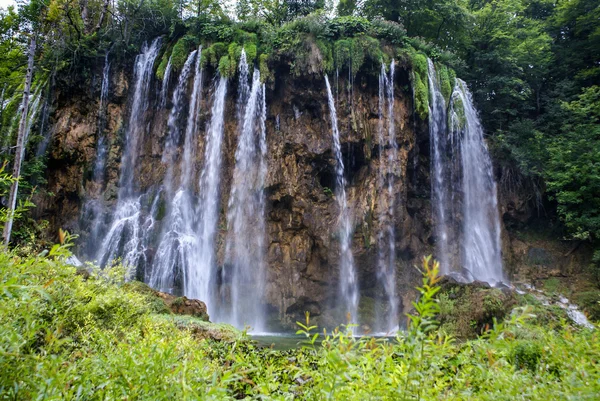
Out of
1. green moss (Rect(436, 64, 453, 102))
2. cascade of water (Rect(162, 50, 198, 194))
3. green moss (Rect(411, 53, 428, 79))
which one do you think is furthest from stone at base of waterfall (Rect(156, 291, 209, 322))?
green moss (Rect(436, 64, 453, 102))

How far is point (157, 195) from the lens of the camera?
1908 cm

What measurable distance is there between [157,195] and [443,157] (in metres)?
14.3

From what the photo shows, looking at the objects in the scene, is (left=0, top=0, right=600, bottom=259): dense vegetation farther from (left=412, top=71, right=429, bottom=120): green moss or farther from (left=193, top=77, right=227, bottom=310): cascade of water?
(left=193, top=77, right=227, bottom=310): cascade of water

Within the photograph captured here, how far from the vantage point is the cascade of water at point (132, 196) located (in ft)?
55.8

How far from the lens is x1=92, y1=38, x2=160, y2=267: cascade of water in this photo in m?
17.0

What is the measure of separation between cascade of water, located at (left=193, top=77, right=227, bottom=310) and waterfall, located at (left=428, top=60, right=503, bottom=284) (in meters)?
10.4

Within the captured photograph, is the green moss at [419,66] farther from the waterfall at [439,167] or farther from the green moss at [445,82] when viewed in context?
the green moss at [445,82]

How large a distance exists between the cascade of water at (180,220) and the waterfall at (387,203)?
844 centimetres

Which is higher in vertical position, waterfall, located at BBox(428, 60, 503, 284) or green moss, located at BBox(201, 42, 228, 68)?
green moss, located at BBox(201, 42, 228, 68)

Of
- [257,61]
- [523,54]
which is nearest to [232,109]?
[257,61]

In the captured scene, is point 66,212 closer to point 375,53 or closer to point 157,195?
point 157,195

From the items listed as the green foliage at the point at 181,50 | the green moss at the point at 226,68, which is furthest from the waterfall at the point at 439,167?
the green foliage at the point at 181,50

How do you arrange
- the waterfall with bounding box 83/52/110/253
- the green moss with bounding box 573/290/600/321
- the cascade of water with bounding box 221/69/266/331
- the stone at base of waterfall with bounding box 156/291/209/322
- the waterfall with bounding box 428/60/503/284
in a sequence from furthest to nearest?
the waterfall with bounding box 428/60/503/284
the waterfall with bounding box 83/52/110/253
the cascade of water with bounding box 221/69/266/331
the green moss with bounding box 573/290/600/321
the stone at base of waterfall with bounding box 156/291/209/322

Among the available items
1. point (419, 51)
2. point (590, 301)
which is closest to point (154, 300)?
point (590, 301)
